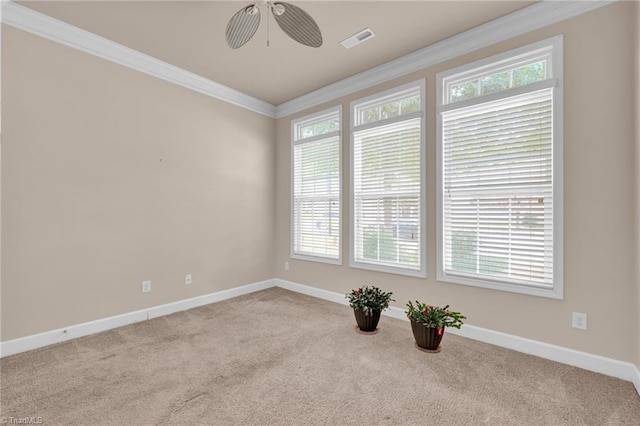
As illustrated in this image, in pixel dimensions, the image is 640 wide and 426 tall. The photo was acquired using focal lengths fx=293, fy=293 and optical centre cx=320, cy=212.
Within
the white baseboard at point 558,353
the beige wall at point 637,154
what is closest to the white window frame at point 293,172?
the white baseboard at point 558,353

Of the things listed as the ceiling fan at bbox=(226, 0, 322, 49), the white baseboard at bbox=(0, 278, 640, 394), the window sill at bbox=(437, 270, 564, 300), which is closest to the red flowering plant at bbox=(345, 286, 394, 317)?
the white baseboard at bbox=(0, 278, 640, 394)

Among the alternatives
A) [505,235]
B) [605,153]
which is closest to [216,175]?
[505,235]

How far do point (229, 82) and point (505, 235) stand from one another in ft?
12.0

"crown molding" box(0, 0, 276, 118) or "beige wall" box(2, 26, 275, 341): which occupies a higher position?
"crown molding" box(0, 0, 276, 118)

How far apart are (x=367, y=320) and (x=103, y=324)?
8.68 feet

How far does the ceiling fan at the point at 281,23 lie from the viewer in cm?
200

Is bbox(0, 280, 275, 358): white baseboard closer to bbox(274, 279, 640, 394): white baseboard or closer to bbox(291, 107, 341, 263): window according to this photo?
bbox(291, 107, 341, 263): window

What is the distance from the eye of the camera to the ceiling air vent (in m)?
2.78

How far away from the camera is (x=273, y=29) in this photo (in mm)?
2744

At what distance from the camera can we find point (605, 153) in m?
2.21

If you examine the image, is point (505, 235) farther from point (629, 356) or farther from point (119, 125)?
point (119, 125)

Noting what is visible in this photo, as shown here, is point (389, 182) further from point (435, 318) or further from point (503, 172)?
point (435, 318)

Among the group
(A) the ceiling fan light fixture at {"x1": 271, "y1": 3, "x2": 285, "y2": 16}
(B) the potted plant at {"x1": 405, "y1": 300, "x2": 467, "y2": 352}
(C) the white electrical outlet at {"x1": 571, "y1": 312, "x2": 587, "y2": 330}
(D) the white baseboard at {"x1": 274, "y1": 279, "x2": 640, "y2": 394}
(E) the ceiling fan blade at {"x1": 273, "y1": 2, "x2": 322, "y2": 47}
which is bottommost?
(D) the white baseboard at {"x1": 274, "y1": 279, "x2": 640, "y2": 394}

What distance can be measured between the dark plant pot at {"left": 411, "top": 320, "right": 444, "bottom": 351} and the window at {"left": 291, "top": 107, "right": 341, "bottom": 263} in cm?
157
